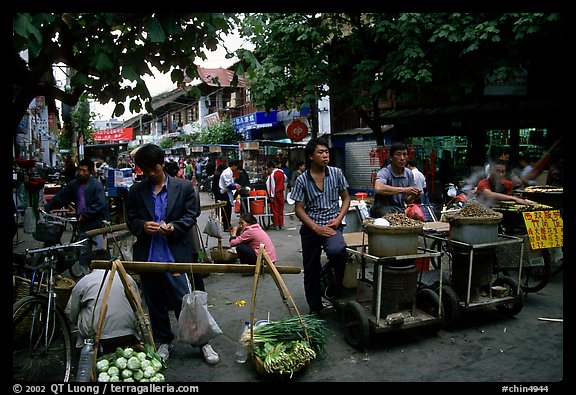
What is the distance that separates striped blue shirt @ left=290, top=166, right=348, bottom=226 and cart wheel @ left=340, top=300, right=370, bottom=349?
3.23 feet

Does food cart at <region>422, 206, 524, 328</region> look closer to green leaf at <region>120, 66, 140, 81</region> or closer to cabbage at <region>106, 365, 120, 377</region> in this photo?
cabbage at <region>106, 365, 120, 377</region>

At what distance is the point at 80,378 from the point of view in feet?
11.0

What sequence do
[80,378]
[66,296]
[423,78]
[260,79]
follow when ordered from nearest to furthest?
[80,378], [66,296], [423,78], [260,79]

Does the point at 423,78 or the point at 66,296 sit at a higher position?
the point at 423,78

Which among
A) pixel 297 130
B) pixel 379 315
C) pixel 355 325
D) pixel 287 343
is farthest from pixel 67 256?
pixel 297 130

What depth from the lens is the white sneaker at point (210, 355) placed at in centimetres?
416

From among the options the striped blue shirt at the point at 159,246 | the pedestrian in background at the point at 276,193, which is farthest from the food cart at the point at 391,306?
the pedestrian in background at the point at 276,193

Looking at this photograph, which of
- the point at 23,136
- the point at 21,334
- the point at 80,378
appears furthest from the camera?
the point at 23,136

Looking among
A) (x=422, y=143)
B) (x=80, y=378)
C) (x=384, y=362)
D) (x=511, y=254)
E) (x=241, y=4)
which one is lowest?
(x=384, y=362)

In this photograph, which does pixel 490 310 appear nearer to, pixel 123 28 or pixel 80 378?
pixel 80 378

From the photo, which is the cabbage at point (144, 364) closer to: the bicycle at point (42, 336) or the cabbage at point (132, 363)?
the cabbage at point (132, 363)

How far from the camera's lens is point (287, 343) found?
3939 mm

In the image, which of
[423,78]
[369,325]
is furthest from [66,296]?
[423,78]

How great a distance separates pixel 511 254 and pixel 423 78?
6.71m
